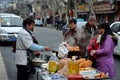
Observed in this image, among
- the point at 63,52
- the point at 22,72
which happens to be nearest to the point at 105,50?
the point at 63,52

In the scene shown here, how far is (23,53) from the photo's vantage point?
824cm

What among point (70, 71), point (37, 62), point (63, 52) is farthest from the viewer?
point (37, 62)

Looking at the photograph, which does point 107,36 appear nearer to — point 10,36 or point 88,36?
point 88,36

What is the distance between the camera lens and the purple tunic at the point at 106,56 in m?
7.74

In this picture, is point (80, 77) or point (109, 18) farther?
point (109, 18)

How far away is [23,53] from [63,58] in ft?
2.76

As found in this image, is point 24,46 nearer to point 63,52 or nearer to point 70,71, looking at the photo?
point 63,52

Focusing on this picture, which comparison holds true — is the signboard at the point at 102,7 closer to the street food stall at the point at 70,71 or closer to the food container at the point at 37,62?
the food container at the point at 37,62

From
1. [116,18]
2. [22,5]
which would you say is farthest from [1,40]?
[22,5]

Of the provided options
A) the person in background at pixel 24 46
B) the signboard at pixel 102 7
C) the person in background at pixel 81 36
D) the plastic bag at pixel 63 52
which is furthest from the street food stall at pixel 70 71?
the signboard at pixel 102 7

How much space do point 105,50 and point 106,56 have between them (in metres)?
0.18

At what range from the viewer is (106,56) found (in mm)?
7871

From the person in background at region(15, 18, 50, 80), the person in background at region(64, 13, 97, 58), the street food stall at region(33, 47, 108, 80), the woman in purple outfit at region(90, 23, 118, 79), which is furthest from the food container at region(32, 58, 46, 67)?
the woman in purple outfit at region(90, 23, 118, 79)

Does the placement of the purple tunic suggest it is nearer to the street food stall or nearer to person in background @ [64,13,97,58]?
the street food stall
